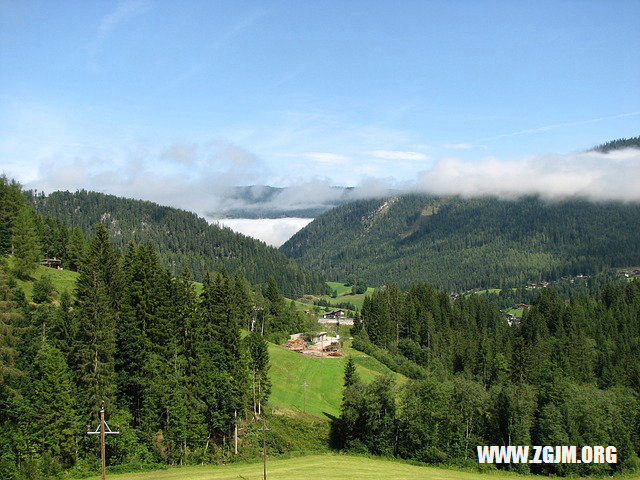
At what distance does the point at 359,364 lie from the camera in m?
116

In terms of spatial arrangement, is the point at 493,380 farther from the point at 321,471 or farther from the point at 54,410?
the point at 54,410

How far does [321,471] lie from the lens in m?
61.2

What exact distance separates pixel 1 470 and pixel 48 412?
618cm

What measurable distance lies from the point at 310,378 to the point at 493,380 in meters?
49.5

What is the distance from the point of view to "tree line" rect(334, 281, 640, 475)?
75.5 m

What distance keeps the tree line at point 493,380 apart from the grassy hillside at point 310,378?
22.2ft

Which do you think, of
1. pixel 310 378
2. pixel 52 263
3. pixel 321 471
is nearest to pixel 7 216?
pixel 52 263

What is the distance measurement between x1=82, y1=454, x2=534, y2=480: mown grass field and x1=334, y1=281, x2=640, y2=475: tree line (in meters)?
5.13

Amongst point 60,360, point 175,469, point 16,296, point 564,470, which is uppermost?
point 16,296

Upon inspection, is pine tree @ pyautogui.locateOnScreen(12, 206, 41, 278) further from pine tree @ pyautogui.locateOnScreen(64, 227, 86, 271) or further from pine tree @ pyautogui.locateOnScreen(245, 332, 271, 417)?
pine tree @ pyautogui.locateOnScreen(245, 332, 271, 417)

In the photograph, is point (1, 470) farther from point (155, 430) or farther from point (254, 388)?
point (254, 388)

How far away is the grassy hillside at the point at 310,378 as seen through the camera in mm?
86812

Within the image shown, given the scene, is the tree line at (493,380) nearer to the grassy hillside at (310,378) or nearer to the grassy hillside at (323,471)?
the grassy hillside at (323,471)

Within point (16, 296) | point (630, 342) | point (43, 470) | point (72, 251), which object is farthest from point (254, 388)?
point (630, 342)
